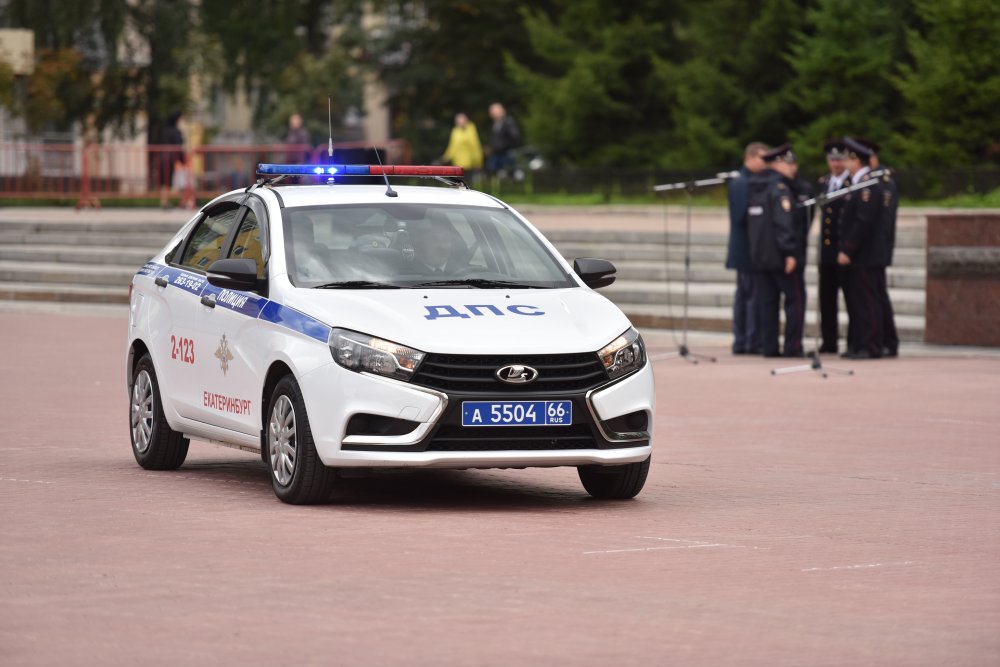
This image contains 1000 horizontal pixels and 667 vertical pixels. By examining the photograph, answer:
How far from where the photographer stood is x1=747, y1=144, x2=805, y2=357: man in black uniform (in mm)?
19891

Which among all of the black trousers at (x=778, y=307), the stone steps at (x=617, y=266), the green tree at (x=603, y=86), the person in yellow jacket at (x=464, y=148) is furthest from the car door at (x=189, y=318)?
the green tree at (x=603, y=86)

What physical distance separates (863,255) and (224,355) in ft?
34.6

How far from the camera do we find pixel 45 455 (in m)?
12.0

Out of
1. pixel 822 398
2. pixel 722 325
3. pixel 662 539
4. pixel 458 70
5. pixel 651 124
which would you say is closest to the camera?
pixel 662 539

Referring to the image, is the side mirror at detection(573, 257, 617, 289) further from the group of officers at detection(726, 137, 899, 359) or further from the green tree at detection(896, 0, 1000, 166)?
the green tree at detection(896, 0, 1000, 166)

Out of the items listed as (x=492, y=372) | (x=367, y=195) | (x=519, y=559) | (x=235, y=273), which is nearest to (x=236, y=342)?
(x=235, y=273)

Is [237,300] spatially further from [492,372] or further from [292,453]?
[492,372]

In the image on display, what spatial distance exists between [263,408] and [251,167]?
95.6ft

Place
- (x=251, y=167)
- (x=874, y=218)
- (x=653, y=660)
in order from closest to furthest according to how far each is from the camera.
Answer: (x=653, y=660)
(x=874, y=218)
(x=251, y=167)

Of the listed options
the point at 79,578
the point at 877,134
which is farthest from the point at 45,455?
the point at 877,134

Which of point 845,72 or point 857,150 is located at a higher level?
point 845,72

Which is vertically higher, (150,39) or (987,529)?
(150,39)

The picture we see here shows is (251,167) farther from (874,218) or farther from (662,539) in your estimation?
(662,539)

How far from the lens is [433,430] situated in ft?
30.8
